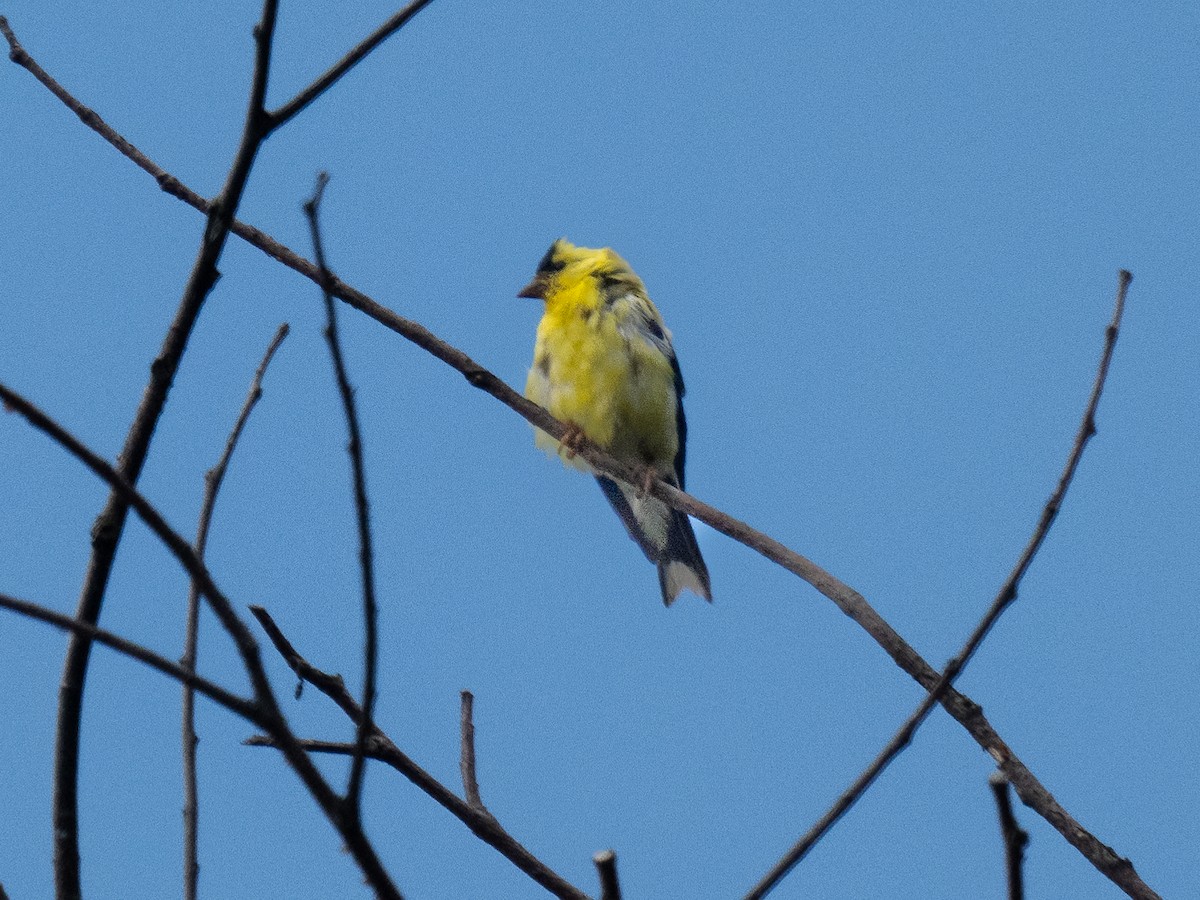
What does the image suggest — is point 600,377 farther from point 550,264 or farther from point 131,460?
point 131,460

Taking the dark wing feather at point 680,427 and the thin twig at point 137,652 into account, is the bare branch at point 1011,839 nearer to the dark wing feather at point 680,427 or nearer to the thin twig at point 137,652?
the thin twig at point 137,652

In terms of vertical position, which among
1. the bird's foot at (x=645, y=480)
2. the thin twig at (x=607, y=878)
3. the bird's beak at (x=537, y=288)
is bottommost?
the thin twig at (x=607, y=878)

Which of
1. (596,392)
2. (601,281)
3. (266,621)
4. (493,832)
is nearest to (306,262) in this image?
(266,621)

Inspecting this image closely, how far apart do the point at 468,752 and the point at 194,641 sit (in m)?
0.43

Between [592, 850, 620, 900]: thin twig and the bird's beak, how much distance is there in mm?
4762

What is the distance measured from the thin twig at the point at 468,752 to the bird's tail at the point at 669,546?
12.2 feet

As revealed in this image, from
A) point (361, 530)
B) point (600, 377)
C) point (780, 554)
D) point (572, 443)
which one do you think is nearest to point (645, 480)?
point (572, 443)

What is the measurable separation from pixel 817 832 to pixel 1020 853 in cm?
31

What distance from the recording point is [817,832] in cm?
146

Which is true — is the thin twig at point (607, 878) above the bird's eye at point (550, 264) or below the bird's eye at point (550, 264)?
below

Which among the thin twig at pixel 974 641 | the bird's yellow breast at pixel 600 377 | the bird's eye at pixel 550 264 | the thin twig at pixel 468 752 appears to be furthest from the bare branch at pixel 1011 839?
the bird's eye at pixel 550 264

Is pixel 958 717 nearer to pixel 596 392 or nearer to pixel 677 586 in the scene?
pixel 596 392

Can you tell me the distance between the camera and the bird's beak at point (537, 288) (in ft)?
19.4

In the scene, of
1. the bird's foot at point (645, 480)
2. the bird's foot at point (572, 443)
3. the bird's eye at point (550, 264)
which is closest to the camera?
the bird's foot at point (645, 480)
